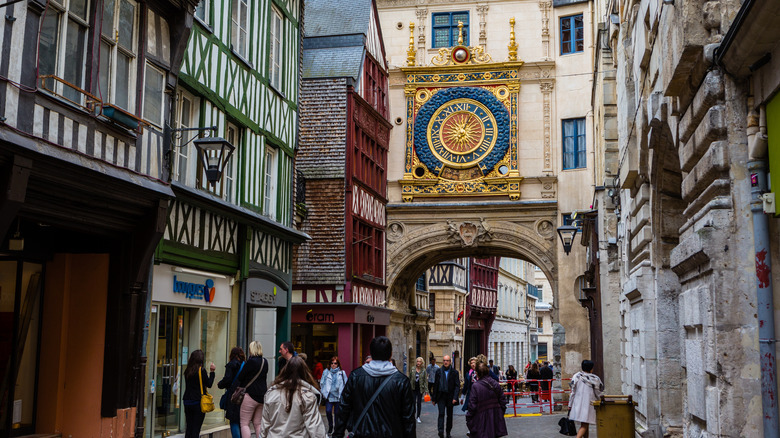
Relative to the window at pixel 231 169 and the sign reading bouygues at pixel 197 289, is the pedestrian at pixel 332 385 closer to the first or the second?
the sign reading bouygues at pixel 197 289

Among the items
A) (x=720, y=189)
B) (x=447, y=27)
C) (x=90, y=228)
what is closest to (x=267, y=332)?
(x=90, y=228)

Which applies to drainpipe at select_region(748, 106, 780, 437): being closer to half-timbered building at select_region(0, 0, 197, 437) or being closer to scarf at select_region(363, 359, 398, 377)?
scarf at select_region(363, 359, 398, 377)

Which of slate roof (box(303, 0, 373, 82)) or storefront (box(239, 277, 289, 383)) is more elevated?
slate roof (box(303, 0, 373, 82))

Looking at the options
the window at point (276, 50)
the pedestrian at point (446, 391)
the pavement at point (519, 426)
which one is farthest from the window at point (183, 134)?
the pavement at point (519, 426)

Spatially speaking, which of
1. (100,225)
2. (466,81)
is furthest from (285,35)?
(466,81)

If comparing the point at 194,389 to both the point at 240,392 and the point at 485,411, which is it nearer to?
the point at 240,392

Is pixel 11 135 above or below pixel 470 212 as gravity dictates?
below

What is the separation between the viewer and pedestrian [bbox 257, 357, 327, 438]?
6.71 metres

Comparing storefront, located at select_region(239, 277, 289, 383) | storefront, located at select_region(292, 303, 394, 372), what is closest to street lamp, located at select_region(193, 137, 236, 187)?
storefront, located at select_region(239, 277, 289, 383)

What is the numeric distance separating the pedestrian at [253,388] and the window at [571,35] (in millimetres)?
19310

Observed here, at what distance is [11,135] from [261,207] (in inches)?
310

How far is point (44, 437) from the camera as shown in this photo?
8508 millimetres

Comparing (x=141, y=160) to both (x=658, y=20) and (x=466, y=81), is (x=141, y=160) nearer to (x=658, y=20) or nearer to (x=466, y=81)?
(x=658, y=20)

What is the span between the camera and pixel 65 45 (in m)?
7.87
